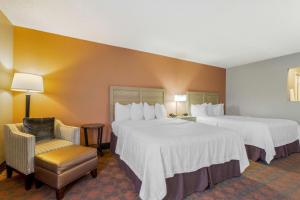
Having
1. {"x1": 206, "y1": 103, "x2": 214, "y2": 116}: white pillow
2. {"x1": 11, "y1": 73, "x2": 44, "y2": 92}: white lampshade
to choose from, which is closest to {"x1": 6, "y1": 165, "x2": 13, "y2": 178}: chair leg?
{"x1": 11, "y1": 73, "x2": 44, "y2": 92}: white lampshade

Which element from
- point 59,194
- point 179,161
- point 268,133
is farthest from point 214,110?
point 59,194

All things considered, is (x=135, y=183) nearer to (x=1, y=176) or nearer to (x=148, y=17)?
(x=1, y=176)

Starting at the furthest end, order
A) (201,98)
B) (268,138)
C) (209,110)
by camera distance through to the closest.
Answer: (201,98)
(209,110)
(268,138)

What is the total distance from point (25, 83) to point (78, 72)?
109 centimetres

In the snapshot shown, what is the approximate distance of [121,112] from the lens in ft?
11.5

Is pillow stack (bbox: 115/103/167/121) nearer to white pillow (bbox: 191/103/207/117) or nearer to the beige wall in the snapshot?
white pillow (bbox: 191/103/207/117)

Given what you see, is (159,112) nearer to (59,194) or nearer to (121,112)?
(121,112)

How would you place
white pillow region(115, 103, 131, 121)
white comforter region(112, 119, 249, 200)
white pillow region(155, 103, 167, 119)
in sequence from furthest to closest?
white pillow region(155, 103, 167, 119) < white pillow region(115, 103, 131, 121) < white comforter region(112, 119, 249, 200)

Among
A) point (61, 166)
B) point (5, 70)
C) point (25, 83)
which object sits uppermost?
point (5, 70)

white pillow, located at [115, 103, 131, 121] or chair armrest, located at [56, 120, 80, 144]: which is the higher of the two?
white pillow, located at [115, 103, 131, 121]

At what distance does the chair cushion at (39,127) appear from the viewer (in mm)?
2320

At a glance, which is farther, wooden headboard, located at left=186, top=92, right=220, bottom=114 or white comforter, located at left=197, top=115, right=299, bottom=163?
wooden headboard, located at left=186, top=92, right=220, bottom=114

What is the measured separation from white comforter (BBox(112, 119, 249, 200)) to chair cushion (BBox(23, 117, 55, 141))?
1341 mm

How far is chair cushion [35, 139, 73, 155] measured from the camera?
2039 millimetres
